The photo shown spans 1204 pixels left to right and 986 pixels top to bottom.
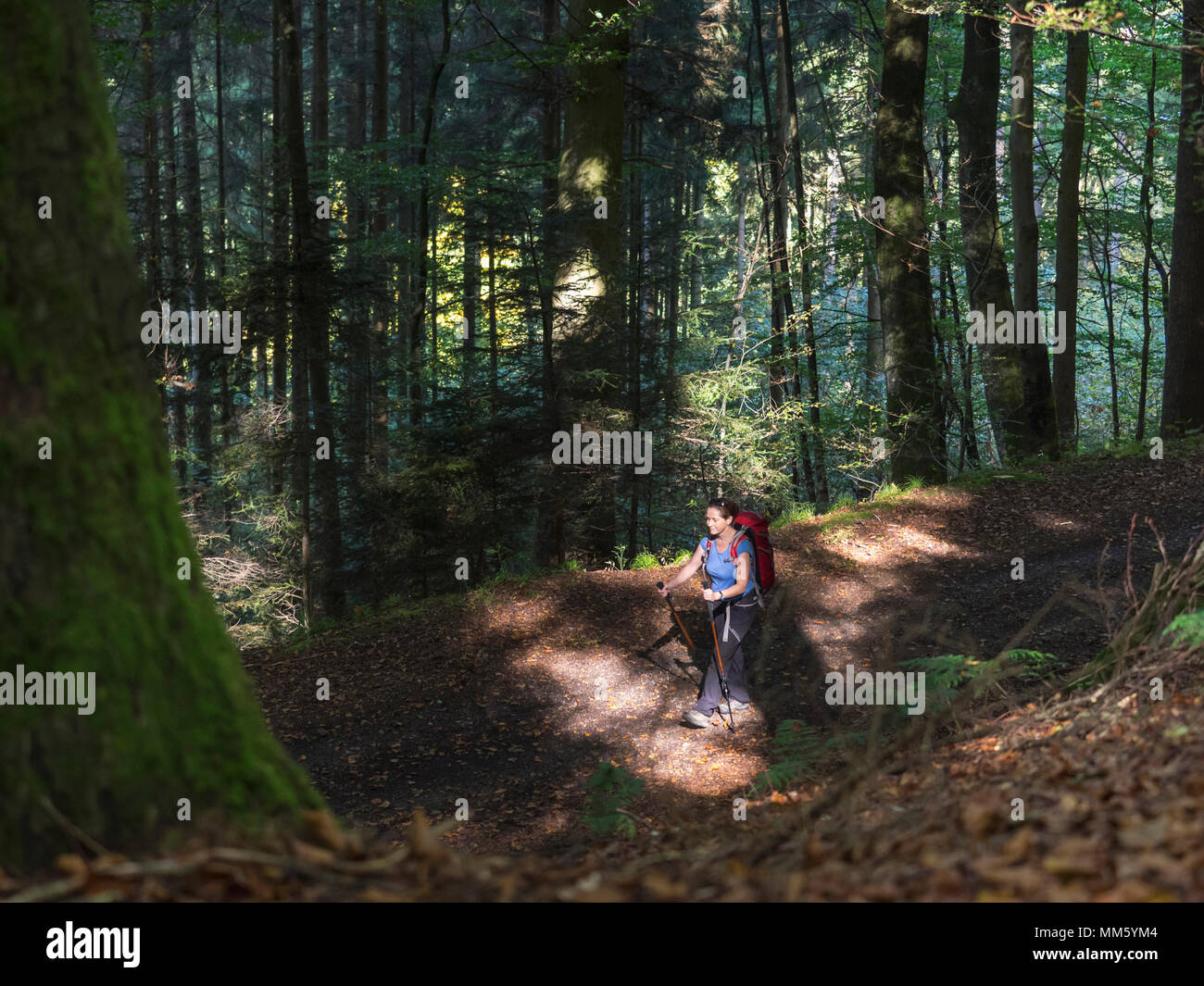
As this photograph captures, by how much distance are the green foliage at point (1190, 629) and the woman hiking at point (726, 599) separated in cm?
360

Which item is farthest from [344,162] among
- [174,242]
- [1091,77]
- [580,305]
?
[1091,77]

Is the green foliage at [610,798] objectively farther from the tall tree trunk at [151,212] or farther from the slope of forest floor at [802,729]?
the tall tree trunk at [151,212]

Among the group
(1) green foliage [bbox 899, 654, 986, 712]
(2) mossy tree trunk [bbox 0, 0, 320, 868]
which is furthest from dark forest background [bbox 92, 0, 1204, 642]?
(2) mossy tree trunk [bbox 0, 0, 320, 868]

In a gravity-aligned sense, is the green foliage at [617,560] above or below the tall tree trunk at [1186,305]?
below

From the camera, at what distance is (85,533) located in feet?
8.68

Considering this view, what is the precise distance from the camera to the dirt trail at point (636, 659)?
23.6 ft

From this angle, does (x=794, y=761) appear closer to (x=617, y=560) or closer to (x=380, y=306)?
(x=617, y=560)

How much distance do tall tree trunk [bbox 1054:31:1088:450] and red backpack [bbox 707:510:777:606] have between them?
11970mm

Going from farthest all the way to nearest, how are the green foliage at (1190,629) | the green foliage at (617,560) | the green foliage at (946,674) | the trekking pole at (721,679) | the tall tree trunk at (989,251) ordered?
the tall tree trunk at (989,251) → the green foliage at (617,560) → the trekking pole at (721,679) → the green foliage at (946,674) → the green foliage at (1190,629)

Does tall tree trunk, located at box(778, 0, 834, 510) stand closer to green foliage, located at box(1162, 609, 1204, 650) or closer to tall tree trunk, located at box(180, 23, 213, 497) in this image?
tall tree trunk, located at box(180, 23, 213, 497)

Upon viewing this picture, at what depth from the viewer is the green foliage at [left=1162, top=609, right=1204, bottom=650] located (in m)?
4.27

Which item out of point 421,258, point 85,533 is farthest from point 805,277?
point 85,533
